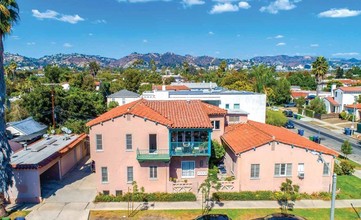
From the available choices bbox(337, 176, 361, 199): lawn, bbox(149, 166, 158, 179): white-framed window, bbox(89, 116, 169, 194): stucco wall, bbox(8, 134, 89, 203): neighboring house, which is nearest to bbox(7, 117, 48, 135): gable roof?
bbox(8, 134, 89, 203): neighboring house

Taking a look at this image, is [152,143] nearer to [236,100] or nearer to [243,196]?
[243,196]

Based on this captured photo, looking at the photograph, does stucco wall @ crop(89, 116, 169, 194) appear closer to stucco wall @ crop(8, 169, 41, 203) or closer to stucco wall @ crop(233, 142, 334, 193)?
stucco wall @ crop(8, 169, 41, 203)

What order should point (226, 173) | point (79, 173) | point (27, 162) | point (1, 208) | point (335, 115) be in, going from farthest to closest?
point (335, 115), point (79, 173), point (226, 173), point (27, 162), point (1, 208)

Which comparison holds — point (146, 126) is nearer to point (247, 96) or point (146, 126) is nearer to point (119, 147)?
point (119, 147)

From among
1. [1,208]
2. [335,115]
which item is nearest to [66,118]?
[1,208]

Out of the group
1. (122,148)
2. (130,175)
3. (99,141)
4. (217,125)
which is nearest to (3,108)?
(99,141)
